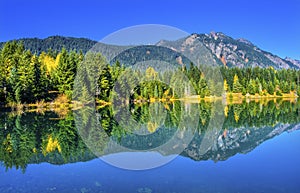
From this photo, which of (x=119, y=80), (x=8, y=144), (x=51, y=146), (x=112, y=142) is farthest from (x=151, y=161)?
(x=119, y=80)

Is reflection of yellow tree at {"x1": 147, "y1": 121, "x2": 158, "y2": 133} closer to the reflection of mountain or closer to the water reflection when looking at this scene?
the water reflection

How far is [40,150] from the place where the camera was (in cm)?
1523

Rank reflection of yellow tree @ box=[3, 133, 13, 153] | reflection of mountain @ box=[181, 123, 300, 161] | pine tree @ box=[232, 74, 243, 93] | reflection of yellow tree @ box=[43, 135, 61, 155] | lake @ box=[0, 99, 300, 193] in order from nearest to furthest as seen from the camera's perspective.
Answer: lake @ box=[0, 99, 300, 193] < reflection of mountain @ box=[181, 123, 300, 161] < reflection of yellow tree @ box=[43, 135, 61, 155] < reflection of yellow tree @ box=[3, 133, 13, 153] < pine tree @ box=[232, 74, 243, 93]

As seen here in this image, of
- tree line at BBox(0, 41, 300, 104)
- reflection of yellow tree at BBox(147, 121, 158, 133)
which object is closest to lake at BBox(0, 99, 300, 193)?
reflection of yellow tree at BBox(147, 121, 158, 133)

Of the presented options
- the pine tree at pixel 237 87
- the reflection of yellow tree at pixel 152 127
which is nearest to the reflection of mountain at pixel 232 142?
the reflection of yellow tree at pixel 152 127

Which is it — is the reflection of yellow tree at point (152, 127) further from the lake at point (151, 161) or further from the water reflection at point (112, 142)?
the lake at point (151, 161)

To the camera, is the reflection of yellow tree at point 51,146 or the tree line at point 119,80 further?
the tree line at point 119,80

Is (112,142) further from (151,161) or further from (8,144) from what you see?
(8,144)

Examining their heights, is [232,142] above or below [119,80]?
below

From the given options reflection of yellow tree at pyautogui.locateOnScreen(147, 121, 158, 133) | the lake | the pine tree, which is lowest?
the lake

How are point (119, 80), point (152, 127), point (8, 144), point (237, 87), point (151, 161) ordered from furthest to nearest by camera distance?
point (237, 87) → point (119, 80) → point (152, 127) → point (8, 144) → point (151, 161)

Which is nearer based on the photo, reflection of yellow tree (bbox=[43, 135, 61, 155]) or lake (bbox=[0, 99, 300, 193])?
lake (bbox=[0, 99, 300, 193])

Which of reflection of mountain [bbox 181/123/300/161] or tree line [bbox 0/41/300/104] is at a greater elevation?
tree line [bbox 0/41/300/104]

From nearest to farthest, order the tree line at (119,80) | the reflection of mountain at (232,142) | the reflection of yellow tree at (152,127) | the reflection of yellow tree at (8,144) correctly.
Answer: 1. the reflection of mountain at (232,142)
2. the reflection of yellow tree at (8,144)
3. the reflection of yellow tree at (152,127)
4. the tree line at (119,80)
